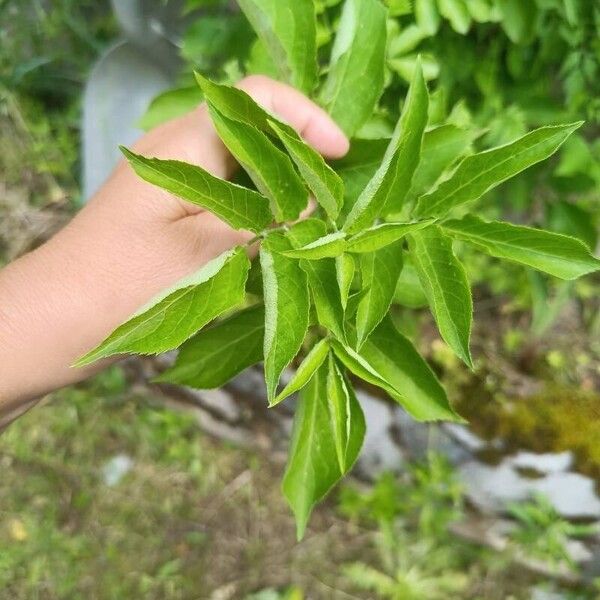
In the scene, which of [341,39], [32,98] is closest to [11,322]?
[341,39]

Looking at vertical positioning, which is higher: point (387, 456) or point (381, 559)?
point (387, 456)

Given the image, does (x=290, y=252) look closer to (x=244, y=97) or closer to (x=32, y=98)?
(x=244, y=97)

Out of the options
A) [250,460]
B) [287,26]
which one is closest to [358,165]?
[287,26]

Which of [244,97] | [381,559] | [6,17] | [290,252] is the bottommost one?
[381,559]

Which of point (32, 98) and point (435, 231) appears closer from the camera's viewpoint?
point (435, 231)

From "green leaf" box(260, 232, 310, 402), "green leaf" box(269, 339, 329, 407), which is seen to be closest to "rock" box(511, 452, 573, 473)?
"green leaf" box(269, 339, 329, 407)

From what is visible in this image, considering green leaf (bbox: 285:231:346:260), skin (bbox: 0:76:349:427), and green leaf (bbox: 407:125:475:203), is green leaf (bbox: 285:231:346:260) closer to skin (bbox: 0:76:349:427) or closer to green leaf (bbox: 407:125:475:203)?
green leaf (bbox: 407:125:475:203)

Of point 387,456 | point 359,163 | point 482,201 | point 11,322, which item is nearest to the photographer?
point 359,163

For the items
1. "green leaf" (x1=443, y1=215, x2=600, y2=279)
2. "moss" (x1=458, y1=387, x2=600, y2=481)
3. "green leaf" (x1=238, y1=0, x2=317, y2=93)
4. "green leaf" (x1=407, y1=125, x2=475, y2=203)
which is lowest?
"moss" (x1=458, y1=387, x2=600, y2=481)
